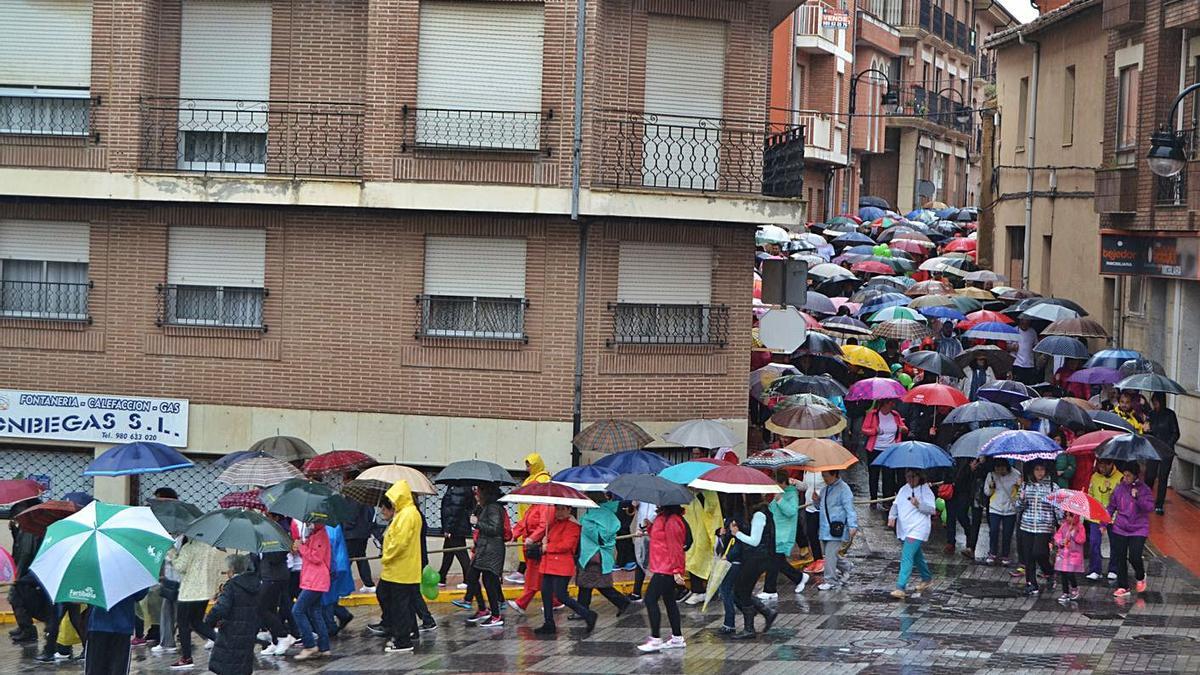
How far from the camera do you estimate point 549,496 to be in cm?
1695

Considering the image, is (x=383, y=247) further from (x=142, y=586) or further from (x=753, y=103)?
(x=142, y=586)

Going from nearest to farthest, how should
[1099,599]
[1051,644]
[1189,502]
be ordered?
[1051,644], [1099,599], [1189,502]

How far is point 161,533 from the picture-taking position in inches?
530

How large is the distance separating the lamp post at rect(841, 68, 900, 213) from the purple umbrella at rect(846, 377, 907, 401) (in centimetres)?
2922

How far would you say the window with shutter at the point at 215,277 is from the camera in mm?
22719

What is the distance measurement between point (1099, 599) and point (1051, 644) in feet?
8.35

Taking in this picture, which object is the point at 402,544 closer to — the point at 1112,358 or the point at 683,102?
the point at 683,102

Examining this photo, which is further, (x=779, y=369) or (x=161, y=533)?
(x=779, y=369)

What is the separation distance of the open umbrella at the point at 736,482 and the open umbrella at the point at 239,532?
4.23 meters

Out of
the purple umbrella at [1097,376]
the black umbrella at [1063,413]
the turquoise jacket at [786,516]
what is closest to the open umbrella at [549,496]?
the turquoise jacket at [786,516]

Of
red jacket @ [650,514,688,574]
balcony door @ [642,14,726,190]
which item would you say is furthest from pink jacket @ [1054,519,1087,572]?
balcony door @ [642,14,726,190]

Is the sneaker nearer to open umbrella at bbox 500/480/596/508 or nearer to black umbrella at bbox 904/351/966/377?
open umbrella at bbox 500/480/596/508

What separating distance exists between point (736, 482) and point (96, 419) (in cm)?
969

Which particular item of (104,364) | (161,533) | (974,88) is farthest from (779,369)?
(974,88)
